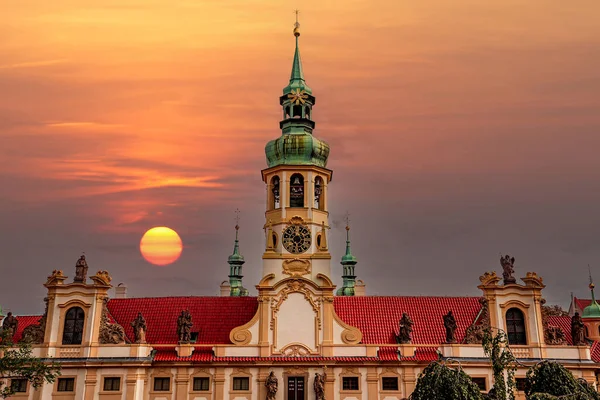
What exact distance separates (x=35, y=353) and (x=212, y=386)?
42.0 feet

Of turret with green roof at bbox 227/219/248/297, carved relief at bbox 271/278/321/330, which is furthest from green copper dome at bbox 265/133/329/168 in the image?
turret with green roof at bbox 227/219/248/297

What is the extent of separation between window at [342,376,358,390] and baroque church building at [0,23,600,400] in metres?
0.07

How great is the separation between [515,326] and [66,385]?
32.1 metres

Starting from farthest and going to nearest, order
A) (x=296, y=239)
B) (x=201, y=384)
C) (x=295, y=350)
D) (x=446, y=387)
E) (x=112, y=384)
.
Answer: (x=296, y=239) → (x=295, y=350) → (x=201, y=384) → (x=112, y=384) → (x=446, y=387)

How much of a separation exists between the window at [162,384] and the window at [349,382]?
1234 centimetres

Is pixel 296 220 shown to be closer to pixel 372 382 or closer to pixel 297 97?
pixel 297 97

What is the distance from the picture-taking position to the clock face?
50.7 m

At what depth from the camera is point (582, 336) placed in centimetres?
4666

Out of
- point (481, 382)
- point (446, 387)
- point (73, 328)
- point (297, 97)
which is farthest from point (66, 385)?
point (446, 387)

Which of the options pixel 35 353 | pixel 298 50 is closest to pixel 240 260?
pixel 298 50

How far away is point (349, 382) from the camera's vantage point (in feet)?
150

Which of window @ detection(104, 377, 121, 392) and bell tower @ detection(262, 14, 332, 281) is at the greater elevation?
bell tower @ detection(262, 14, 332, 281)

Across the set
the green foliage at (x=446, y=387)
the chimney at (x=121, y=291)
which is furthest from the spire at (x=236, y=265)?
the green foliage at (x=446, y=387)

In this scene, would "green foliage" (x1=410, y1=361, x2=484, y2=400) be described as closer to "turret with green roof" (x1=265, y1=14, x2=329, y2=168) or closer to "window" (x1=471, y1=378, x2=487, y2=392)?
"window" (x1=471, y1=378, x2=487, y2=392)
